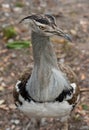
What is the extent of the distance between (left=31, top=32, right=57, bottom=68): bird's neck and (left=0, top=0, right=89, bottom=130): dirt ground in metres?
0.93

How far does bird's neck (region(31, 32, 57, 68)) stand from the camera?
312 cm

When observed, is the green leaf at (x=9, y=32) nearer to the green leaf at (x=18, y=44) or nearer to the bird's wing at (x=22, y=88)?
the green leaf at (x=18, y=44)

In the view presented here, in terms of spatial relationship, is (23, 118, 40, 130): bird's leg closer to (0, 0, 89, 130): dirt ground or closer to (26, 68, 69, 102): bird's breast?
(0, 0, 89, 130): dirt ground

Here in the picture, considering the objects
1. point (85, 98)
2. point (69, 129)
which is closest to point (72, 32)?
point (85, 98)

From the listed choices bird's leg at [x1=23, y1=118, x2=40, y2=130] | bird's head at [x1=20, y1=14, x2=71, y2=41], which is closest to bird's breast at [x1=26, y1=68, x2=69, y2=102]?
bird's head at [x1=20, y1=14, x2=71, y2=41]

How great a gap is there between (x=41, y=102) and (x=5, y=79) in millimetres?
1175

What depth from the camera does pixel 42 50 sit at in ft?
10.5

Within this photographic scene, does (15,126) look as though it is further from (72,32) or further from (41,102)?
(72,32)

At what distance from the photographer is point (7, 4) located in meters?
5.68

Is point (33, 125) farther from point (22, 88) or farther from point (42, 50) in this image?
point (42, 50)

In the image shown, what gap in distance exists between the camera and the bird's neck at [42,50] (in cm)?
312

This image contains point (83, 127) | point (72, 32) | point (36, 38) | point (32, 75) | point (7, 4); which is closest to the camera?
point (36, 38)

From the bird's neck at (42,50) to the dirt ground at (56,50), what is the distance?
93 cm

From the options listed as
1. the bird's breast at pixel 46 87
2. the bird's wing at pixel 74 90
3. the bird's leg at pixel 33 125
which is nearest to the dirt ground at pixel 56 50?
the bird's leg at pixel 33 125
